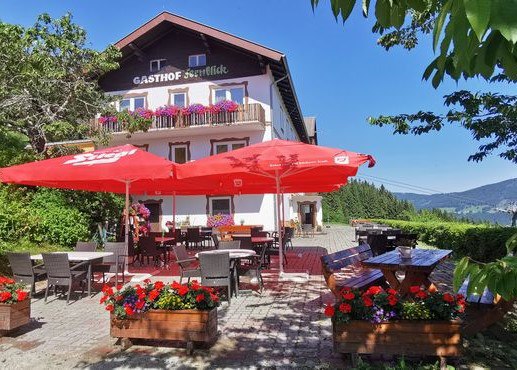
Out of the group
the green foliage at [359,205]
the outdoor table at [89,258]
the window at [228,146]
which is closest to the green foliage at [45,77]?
the window at [228,146]

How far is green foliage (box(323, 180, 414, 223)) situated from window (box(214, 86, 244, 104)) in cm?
3596

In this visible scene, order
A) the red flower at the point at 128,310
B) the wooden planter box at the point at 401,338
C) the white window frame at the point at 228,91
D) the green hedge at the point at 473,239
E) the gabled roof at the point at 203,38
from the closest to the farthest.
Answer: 1. the wooden planter box at the point at 401,338
2. the red flower at the point at 128,310
3. the green hedge at the point at 473,239
4. the gabled roof at the point at 203,38
5. the white window frame at the point at 228,91

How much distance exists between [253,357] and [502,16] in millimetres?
3964

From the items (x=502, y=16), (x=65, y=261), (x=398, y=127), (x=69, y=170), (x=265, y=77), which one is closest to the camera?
(x=502, y=16)

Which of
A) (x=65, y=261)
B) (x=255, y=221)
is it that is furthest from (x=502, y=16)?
(x=255, y=221)

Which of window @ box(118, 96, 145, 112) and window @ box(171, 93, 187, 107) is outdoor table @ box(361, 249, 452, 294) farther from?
window @ box(118, 96, 145, 112)

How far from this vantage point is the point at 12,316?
15.5ft

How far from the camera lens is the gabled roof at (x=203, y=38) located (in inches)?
763

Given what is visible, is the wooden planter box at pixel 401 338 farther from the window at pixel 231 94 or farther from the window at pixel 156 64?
the window at pixel 156 64

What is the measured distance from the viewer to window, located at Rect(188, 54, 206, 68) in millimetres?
21344

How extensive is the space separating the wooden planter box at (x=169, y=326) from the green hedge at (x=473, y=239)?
7227 millimetres

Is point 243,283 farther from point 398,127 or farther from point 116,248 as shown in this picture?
point 398,127

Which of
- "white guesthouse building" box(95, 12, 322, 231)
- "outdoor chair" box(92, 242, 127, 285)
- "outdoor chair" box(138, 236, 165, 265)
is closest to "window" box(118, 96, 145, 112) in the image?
"white guesthouse building" box(95, 12, 322, 231)

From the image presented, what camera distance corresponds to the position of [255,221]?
67.0ft
